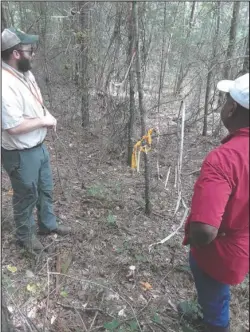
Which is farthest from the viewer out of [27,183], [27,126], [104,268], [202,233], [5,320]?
[104,268]

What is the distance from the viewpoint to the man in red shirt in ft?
5.13

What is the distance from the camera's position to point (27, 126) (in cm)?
284

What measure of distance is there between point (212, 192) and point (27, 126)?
1.84 meters

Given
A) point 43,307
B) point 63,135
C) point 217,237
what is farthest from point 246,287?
point 63,135

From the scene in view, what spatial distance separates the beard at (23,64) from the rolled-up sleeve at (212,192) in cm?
196

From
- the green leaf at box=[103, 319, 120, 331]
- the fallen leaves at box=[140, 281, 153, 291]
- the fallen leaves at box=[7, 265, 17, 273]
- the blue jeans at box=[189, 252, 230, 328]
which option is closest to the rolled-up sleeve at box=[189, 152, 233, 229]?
the blue jeans at box=[189, 252, 230, 328]

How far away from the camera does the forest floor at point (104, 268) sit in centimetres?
270

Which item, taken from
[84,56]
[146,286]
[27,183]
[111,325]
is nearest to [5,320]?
[111,325]

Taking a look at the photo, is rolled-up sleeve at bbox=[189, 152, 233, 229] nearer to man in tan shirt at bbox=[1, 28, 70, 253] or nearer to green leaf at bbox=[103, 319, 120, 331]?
green leaf at bbox=[103, 319, 120, 331]

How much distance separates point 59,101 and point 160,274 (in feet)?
17.0

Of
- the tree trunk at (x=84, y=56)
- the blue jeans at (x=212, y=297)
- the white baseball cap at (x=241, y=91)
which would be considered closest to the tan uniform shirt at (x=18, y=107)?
the blue jeans at (x=212, y=297)

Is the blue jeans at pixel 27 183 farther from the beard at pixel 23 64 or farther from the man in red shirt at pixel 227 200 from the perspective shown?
the man in red shirt at pixel 227 200

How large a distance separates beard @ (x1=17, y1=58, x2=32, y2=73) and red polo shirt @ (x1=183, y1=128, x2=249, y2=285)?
194 centimetres

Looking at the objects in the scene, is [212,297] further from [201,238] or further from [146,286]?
[146,286]
